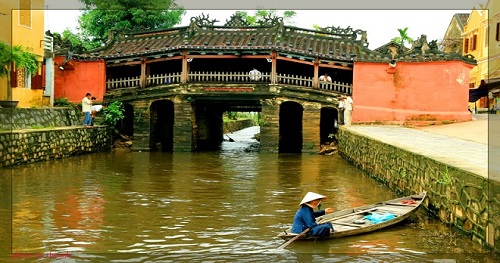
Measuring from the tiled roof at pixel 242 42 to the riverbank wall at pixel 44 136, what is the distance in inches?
150

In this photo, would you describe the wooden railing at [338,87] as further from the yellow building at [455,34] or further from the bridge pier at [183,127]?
the yellow building at [455,34]

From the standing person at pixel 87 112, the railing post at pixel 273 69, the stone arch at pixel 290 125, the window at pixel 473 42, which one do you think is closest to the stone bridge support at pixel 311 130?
the railing post at pixel 273 69

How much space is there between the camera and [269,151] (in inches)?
973

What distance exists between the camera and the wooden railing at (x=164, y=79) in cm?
2534

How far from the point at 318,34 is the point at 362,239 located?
1993cm

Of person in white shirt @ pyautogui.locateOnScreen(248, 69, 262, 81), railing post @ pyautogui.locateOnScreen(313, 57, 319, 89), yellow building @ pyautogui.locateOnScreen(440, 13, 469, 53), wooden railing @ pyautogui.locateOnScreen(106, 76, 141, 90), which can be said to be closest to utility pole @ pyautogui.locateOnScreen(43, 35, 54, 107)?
wooden railing @ pyautogui.locateOnScreen(106, 76, 141, 90)

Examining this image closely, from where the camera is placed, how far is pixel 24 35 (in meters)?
22.4

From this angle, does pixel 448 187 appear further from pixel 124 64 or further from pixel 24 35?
pixel 124 64

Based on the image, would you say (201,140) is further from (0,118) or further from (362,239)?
(362,239)

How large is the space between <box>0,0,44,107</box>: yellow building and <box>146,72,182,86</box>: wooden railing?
15.0 feet

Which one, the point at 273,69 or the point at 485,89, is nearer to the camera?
the point at 273,69

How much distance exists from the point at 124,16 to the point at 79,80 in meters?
9.32

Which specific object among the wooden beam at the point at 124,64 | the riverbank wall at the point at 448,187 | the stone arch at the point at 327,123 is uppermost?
the wooden beam at the point at 124,64

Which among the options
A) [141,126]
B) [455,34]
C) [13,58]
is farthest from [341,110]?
[455,34]
